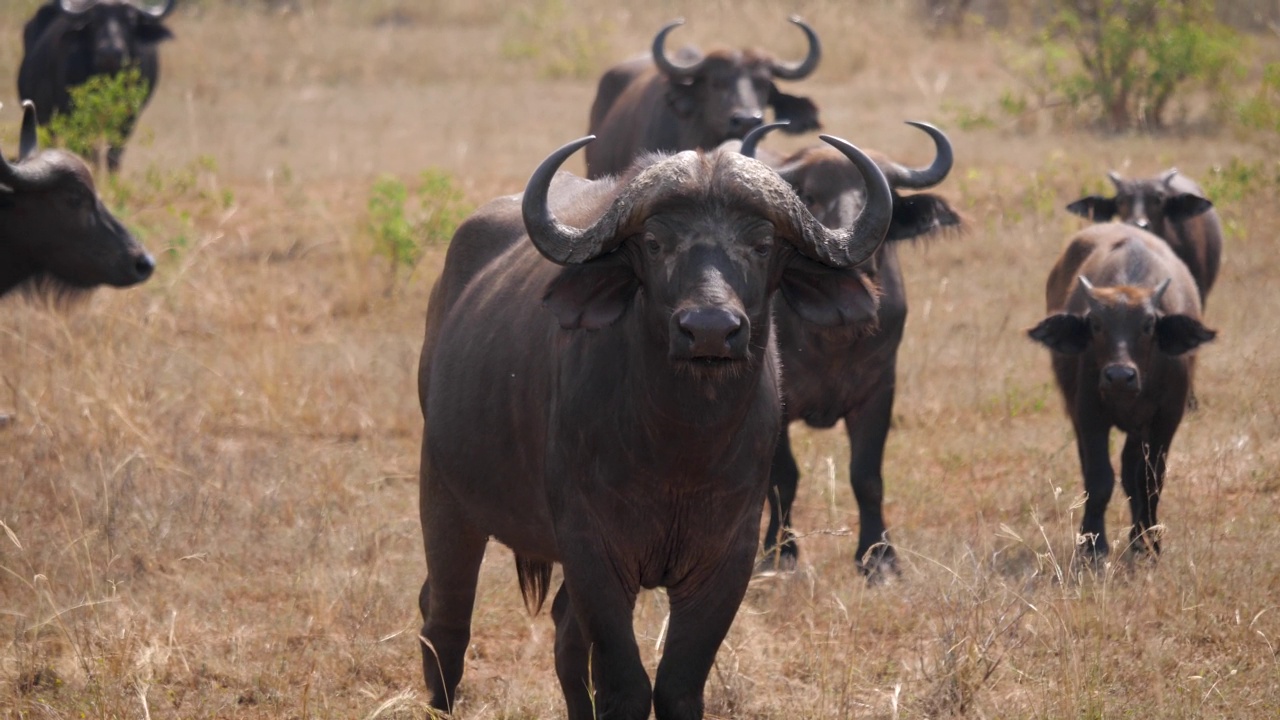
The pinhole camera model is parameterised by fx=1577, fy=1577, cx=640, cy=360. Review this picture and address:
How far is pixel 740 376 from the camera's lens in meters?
3.76

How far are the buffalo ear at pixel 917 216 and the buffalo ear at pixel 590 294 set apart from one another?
298cm

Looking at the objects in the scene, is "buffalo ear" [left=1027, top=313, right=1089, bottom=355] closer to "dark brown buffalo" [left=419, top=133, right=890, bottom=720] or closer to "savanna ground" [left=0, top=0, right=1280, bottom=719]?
"savanna ground" [left=0, top=0, right=1280, bottom=719]

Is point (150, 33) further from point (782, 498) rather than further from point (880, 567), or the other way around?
point (880, 567)

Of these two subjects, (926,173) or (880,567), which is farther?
(926,173)

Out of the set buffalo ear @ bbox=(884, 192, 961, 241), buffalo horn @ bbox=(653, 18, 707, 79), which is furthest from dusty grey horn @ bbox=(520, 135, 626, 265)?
buffalo horn @ bbox=(653, 18, 707, 79)

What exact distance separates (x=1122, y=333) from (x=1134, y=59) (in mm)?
9566

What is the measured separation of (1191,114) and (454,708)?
12.2 m

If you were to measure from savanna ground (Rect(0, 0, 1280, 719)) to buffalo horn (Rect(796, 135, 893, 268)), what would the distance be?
1226mm

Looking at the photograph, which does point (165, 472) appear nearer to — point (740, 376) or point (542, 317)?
point (542, 317)

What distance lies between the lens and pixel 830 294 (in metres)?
3.96

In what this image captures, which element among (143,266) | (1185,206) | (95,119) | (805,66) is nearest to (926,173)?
(1185,206)

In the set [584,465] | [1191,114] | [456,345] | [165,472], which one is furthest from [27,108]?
[1191,114]

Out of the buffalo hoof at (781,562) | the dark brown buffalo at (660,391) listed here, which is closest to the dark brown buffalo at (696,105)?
the buffalo hoof at (781,562)

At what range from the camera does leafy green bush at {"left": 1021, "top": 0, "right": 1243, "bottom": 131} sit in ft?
44.8
